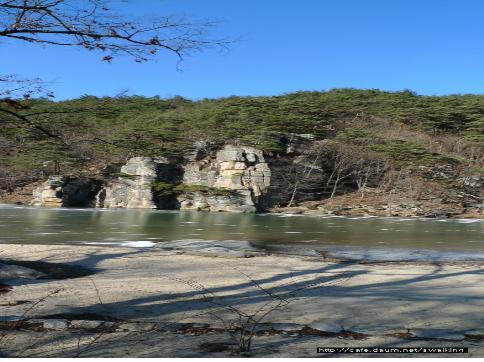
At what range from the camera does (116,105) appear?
466cm

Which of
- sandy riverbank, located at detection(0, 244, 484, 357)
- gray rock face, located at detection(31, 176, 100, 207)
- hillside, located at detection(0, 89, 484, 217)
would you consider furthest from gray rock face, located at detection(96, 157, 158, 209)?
sandy riverbank, located at detection(0, 244, 484, 357)

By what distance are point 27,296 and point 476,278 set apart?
7559 mm

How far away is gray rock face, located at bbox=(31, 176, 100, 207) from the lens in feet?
128

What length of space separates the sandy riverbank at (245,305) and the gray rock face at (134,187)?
29105mm

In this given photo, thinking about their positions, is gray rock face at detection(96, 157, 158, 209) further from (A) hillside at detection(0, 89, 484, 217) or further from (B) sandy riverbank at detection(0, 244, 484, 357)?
(B) sandy riverbank at detection(0, 244, 484, 357)

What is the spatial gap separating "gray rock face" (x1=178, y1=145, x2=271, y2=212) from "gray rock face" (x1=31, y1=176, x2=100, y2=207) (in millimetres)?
8443

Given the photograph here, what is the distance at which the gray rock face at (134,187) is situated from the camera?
39469 millimetres

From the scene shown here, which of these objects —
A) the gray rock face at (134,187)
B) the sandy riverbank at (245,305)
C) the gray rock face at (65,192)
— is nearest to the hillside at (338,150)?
the gray rock face at (65,192)

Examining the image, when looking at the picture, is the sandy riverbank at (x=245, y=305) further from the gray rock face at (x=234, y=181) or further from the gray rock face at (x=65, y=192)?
the gray rock face at (x=65, y=192)

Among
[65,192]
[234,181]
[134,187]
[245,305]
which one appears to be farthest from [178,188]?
[245,305]

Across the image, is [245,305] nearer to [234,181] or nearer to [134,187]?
[234,181]

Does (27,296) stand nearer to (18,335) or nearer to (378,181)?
(18,335)

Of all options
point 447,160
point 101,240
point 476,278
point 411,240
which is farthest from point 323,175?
point 476,278

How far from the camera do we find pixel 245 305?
5.96 metres
